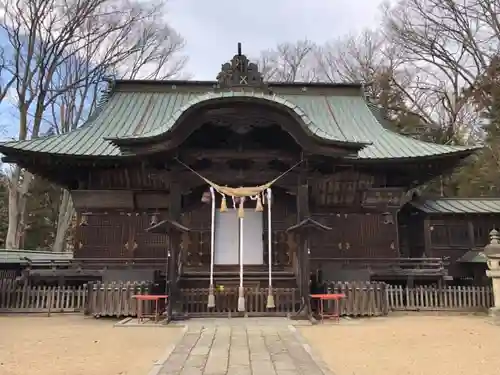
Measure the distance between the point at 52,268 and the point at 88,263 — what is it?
98cm

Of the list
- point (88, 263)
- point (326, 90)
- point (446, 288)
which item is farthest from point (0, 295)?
point (326, 90)

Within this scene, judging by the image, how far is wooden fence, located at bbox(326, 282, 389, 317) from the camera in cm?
1034

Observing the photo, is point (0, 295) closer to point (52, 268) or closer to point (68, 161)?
point (52, 268)

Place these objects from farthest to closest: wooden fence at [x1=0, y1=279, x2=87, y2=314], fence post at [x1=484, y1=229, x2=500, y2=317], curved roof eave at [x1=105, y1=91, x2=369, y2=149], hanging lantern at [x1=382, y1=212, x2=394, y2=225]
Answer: hanging lantern at [x1=382, y1=212, x2=394, y2=225]
wooden fence at [x1=0, y1=279, x2=87, y2=314]
fence post at [x1=484, y1=229, x2=500, y2=317]
curved roof eave at [x1=105, y1=91, x2=369, y2=149]

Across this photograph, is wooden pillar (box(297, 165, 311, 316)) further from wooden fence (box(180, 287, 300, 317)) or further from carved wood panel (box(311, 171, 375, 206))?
carved wood panel (box(311, 171, 375, 206))

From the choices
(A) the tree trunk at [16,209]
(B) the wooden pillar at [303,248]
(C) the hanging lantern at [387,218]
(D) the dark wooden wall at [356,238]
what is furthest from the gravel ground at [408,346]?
(A) the tree trunk at [16,209]

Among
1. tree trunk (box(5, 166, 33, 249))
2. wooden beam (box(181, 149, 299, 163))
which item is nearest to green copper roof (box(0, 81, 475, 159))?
wooden beam (box(181, 149, 299, 163))

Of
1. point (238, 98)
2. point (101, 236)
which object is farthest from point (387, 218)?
point (101, 236)

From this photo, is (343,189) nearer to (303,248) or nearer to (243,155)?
(303,248)

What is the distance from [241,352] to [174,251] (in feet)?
13.7

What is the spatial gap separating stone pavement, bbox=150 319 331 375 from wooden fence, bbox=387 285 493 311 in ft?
15.7

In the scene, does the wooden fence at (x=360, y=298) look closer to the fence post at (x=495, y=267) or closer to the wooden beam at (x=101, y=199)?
the fence post at (x=495, y=267)

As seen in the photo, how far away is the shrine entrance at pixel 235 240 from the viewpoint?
40.8ft

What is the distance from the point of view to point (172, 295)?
32.6 feet
